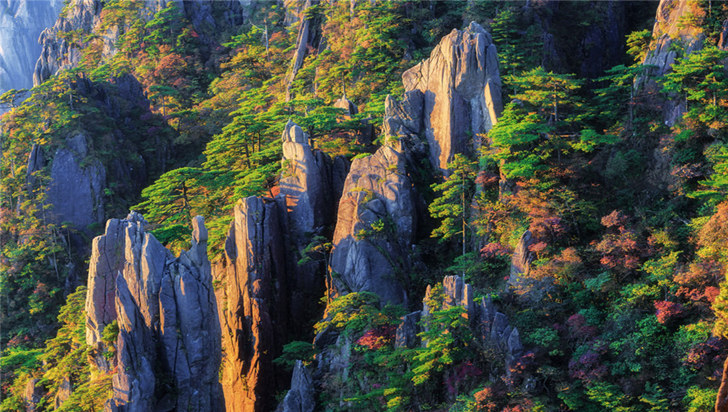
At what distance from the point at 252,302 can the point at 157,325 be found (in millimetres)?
5877

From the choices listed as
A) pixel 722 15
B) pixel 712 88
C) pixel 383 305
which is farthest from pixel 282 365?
pixel 722 15

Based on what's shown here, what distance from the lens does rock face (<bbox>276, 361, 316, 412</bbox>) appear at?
2709 centimetres

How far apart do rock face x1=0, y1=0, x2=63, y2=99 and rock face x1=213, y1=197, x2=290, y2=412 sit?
49.8 metres

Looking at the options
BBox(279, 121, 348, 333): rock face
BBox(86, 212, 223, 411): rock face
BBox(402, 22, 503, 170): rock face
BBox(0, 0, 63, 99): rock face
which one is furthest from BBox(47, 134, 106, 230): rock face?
BBox(0, 0, 63, 99): rock face

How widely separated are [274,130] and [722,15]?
72.2 ft

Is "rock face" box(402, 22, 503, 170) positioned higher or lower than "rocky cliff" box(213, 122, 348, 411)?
higher

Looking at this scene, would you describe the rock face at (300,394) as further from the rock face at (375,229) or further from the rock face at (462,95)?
the rock face at (462,95)

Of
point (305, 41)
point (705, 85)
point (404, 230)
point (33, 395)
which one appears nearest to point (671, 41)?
point (705, 85)

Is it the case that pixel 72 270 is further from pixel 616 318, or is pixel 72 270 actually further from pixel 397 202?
pixel 616 318

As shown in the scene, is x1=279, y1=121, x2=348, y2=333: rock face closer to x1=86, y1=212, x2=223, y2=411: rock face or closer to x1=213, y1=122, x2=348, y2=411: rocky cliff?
x1=213, y1=122, x2=348, y2=411: rocky cliff

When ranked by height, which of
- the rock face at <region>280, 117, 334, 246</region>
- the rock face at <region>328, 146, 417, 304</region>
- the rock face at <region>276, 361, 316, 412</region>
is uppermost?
the rock face at <region>280, 117, 334, 246</region>

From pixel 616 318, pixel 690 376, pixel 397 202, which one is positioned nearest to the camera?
pixel 690 376

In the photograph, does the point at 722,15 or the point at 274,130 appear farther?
the point at 274,130

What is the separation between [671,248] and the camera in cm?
2494
